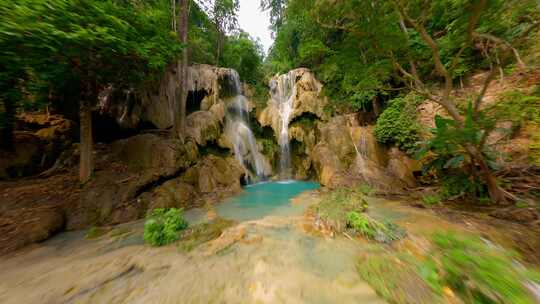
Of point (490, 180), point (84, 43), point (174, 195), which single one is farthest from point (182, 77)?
point (490, 180)

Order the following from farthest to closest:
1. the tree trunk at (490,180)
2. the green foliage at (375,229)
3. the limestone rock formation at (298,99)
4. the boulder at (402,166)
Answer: the limestone rock formation at (298,99)
the boulder at (402,166)
the tree trunk at (490,180)
the green foliage at (375,229)

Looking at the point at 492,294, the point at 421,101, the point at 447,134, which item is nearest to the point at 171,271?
the point at 492,294

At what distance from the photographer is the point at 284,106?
45.4 ft

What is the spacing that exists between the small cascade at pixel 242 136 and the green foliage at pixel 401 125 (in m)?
7.42

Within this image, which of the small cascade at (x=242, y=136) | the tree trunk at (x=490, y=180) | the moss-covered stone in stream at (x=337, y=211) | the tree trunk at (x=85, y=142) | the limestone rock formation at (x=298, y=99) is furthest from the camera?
the limestone rock formation at (x=298, y=99)

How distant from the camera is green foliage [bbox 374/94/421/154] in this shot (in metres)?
7.84

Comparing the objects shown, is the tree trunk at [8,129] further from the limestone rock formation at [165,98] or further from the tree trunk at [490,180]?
the tree trunk at [490,180]

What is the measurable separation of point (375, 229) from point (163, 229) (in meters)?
4.25

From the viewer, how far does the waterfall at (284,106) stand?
520 inches

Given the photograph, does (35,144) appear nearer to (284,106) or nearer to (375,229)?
(375,229)

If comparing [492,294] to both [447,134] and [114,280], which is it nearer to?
[447,134]

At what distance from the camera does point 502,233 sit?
3172 millimetres

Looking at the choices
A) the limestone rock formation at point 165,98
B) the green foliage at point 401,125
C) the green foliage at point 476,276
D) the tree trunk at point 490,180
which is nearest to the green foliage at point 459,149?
the tree trunk at point 490,180

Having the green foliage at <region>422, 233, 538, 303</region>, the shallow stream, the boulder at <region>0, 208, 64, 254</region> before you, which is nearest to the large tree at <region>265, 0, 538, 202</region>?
the shallow stream
